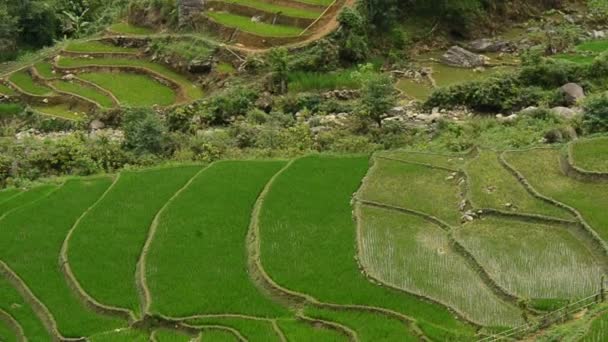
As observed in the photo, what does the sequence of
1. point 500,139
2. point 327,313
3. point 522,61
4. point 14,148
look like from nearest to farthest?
point 327,313 < point 500,139 < point 14,148 < point 522,61

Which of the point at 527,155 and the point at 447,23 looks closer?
the point at 527,155

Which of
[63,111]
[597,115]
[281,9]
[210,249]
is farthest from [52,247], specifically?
[281,9]

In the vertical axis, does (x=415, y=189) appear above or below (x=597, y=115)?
below

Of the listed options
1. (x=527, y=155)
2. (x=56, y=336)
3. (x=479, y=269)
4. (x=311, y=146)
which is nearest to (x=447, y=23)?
(x=311, y=146)

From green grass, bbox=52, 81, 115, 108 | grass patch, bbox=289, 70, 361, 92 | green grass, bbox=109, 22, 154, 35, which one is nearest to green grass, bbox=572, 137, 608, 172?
grass patch, bbox=289, 70, 361, 92

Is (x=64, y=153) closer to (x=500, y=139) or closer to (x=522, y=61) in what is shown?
(x=500, y=139)

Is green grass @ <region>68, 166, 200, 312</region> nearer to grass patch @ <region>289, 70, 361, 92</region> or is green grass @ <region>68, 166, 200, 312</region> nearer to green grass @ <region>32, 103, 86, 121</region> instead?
A: green grass @ <region>32, 103, 86, 121</region>

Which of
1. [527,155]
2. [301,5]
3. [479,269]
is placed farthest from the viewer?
[301,5]

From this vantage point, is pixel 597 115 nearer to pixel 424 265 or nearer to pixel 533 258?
pixel 533 258
